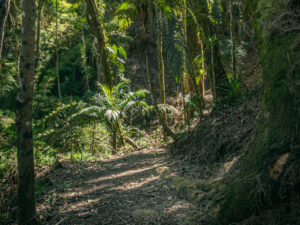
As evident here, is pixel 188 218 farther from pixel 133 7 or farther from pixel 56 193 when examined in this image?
pixel 133 7

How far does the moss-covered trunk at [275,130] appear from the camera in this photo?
2.01 metres

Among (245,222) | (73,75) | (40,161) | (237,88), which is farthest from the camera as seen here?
(73,75)

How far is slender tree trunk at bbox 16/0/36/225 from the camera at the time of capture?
2818 millimetres

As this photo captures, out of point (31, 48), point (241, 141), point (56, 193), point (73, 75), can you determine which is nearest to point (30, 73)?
point (31, 48)

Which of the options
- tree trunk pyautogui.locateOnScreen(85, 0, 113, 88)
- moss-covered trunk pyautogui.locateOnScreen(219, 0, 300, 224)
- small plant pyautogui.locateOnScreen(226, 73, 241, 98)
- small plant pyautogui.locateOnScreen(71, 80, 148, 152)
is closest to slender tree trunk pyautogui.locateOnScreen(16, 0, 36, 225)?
moss-covered trunk pyautogui.locateOnScreen(219, 0, 300, 224)

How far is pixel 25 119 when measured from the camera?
111 inches

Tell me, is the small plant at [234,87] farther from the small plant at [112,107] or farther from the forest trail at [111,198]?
the small plant at [112,107]

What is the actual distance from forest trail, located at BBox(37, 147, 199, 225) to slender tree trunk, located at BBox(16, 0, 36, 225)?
52cm

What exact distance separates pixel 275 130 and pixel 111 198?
261 cm

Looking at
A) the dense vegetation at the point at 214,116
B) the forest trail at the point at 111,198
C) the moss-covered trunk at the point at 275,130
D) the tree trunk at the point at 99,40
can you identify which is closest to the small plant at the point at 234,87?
the dense vegetation at the point at 214,116

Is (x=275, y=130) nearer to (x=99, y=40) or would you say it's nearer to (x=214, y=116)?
(x=214, y=116)

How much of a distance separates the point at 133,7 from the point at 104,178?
215 inches

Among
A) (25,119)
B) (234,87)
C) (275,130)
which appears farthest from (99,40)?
(275,130)

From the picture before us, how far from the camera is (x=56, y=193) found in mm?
4074
